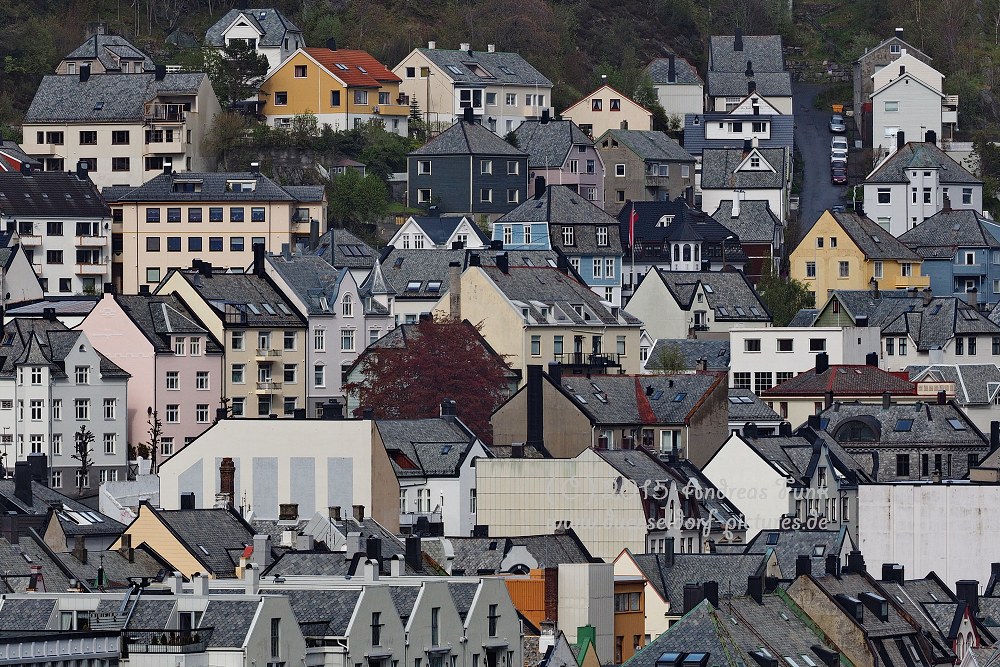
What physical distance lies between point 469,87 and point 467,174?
36.6 feet

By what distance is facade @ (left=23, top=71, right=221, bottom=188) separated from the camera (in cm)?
14925

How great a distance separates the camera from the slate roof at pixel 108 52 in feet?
521

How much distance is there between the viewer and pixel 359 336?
129750mm

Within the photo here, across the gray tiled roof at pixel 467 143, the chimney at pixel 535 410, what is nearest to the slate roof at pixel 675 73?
the gray tiled roof at pixel 467 143

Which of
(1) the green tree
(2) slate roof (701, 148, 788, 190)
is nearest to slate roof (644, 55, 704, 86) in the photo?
(2) slate roof (701, 148, 788, 190)

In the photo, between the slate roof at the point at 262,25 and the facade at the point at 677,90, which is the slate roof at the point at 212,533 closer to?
the slate roof at the point at 262,25

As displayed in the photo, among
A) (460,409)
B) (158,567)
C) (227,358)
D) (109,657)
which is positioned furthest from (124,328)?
(109,657)

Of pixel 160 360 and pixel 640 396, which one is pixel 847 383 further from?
pixel 160 360

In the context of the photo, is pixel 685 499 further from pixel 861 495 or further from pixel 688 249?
pixel 688 249

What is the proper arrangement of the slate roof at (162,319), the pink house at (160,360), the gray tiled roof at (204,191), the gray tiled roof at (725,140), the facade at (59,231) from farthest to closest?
the gray tiled roof at (725,140)
the gray tiled roof at (204,191)
the facade at (59,231)
the slate roof at (162,319)
the pink house at (160,360)

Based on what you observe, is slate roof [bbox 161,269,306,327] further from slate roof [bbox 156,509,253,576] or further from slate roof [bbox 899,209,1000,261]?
slate roof [bbox 156,509,253,576]

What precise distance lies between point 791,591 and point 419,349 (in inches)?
1711

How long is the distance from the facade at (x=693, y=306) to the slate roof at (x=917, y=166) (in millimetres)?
20758

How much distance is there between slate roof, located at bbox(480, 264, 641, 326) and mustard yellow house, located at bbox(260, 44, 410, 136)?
85.1 feet
